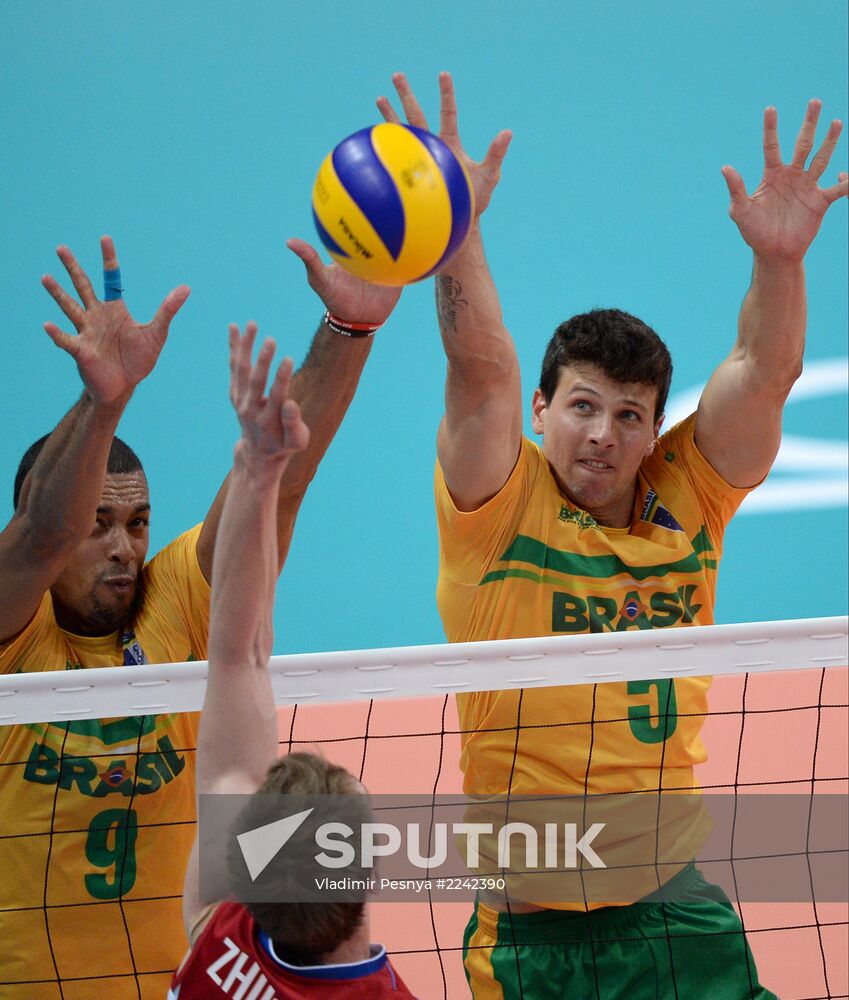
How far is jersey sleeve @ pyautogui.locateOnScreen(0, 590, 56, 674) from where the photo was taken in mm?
3066

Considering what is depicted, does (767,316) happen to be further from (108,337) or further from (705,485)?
(108,337)

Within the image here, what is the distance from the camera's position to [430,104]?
714 cm

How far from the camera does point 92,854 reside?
9.70 ft

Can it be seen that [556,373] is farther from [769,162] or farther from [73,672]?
[73,672]

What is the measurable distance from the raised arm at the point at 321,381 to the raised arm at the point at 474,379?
229 mm

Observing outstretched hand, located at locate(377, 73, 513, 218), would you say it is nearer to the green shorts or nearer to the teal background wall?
the green shorts

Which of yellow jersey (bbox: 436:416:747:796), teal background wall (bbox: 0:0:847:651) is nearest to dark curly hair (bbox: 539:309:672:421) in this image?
yellow jersey (bbox: 436:416:747:796)

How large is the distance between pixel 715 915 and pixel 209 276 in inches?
183

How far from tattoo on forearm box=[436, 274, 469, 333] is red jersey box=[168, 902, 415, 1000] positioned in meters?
1.50

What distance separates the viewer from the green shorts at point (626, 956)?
10.0ft

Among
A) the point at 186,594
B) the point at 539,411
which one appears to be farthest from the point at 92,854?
the point at 539,411

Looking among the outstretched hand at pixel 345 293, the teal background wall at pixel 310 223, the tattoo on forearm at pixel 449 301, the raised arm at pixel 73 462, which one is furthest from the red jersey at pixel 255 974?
the teal background wall at pixel 310 223

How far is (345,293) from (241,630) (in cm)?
133

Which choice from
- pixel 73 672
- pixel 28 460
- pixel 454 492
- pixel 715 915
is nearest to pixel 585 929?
pixel 715 915
